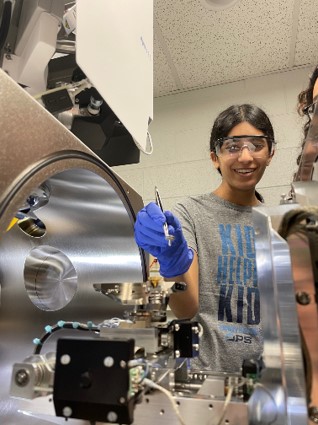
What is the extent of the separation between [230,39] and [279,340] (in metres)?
1.79

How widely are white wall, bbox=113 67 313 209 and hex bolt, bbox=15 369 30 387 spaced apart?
1.70 m

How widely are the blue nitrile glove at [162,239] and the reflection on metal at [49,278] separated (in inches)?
10.2

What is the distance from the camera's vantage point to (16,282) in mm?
911

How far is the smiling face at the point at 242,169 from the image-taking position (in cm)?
112

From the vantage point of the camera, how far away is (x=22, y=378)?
0.43 meters

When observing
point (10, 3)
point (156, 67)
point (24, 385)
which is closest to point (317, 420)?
point (24, 385)

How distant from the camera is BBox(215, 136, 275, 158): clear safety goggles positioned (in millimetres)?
1120

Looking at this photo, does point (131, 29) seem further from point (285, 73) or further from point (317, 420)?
point (285, 73)

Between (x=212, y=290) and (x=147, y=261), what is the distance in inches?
10.2

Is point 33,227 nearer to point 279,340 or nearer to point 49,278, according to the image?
point 49,278

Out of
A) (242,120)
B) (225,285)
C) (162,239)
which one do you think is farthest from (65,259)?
(242,120)

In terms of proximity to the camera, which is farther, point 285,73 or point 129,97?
point 285,73

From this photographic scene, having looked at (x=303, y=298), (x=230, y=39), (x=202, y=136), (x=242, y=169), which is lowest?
(x=303, y=298)

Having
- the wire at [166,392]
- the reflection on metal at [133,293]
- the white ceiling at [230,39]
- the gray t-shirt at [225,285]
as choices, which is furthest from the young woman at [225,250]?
the white ceiling at [230,39]
